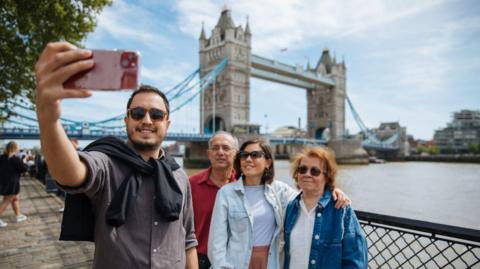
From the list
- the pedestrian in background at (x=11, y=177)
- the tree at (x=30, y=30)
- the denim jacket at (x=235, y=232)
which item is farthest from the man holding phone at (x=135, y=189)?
the tree at (x=30, y=30)

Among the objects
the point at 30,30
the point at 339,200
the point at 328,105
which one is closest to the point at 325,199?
the point at 339,200

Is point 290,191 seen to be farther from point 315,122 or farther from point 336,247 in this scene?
point 315,122

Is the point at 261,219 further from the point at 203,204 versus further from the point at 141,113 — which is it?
the point at 141,113

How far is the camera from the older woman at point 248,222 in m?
1.92

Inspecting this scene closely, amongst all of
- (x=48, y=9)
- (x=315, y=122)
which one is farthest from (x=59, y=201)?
(x=315, y=122)

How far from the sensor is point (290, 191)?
7.39ft

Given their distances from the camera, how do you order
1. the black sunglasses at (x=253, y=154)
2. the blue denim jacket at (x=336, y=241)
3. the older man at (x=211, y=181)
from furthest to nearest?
the older man at (x=211, y=181)
the black sunglasses at (x=253, y=154)
the blue denim jacket at (x=336, y=241)

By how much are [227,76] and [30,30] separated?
34639 millimetres

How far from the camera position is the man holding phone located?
1.12 metres

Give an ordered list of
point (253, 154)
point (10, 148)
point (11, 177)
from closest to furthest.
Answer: point (253, 154) < point (11, 177) < point (10, 148)

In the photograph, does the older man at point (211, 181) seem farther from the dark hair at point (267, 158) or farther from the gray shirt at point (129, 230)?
the gray shirt at point (129, 230)

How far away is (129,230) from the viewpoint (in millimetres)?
1217

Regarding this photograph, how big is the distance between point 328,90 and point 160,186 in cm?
6233

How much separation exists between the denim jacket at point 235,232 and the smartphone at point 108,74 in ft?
4.39
